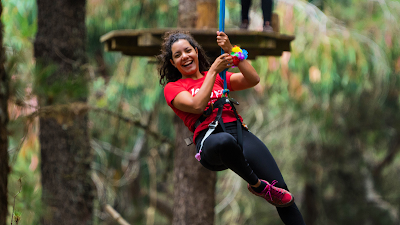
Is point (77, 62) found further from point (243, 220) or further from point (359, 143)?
point (359, 143)

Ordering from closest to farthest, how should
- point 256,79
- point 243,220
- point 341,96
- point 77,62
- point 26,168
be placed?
1. point 256,79
2. point 77,62
3. point 26,168
4. point 341,96
5. point 243,220

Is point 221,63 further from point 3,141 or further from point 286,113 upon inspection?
point 286,113

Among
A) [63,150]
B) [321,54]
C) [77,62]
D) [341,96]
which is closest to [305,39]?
[321,54]

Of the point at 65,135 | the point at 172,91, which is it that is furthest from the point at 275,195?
the point at 65,135

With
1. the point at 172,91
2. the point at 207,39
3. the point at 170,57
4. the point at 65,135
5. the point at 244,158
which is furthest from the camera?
the point at 65,135

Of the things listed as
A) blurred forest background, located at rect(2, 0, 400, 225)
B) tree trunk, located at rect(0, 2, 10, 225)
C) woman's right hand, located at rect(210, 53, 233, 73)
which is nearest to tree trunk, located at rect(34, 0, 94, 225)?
blurred forest background, located at rect(2, 0, 400, 225)

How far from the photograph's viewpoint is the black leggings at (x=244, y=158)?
1881mm

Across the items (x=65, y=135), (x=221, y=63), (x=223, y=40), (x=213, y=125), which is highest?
(x=223, y=40)

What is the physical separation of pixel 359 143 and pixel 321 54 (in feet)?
14.4

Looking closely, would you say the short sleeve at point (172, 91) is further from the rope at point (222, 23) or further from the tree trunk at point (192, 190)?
the tree trunk at point (192, 190)

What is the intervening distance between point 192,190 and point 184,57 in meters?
2.09

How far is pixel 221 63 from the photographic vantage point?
6.45 ft

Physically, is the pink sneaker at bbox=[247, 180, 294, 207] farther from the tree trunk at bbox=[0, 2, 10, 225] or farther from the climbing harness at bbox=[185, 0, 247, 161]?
the tree trunk at bbox=[0, 2, 10, 225]

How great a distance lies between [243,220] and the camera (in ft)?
25.9
